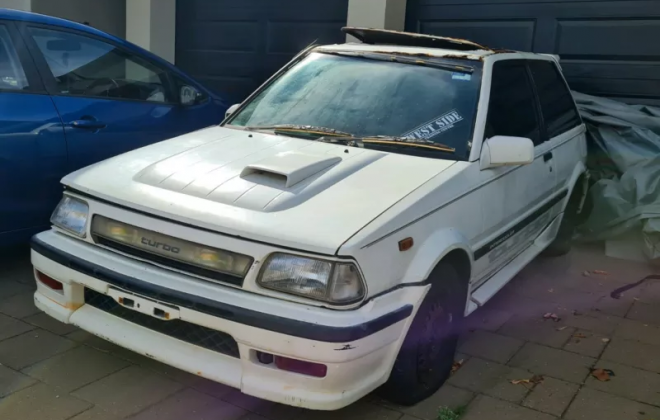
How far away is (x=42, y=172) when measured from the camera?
13.6ft

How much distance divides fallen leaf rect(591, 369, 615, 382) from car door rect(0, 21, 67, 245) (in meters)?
3.39

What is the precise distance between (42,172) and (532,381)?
3.14 m

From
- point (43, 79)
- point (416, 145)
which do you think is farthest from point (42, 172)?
point (416, 145)

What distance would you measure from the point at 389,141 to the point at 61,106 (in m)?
2.24

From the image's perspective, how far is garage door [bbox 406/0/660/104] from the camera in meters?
6.10

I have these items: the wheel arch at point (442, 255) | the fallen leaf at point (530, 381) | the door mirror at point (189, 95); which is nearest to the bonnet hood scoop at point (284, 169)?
the wheel arch at point (442, 255)

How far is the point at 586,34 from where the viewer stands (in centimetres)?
636

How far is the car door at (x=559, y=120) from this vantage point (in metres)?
4.46

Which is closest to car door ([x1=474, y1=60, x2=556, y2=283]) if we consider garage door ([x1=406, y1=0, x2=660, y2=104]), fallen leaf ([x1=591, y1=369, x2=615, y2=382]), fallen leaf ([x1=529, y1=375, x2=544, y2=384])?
fallen leaf ([x1=529, y1=375, x2=544, y2=384])

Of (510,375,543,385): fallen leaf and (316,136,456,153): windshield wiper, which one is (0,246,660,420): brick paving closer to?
(510,375,543,385): fallen leaf

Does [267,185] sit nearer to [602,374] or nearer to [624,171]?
[602,374]

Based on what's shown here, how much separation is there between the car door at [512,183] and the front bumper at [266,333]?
2.98ft

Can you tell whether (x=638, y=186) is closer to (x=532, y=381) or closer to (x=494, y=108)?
(x=494, y=108)

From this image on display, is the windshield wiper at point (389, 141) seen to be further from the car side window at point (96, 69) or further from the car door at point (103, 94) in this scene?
the car side window at point (96, 69)
